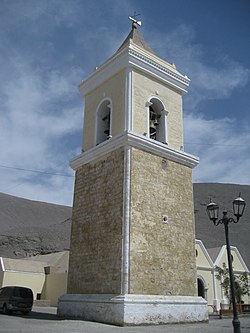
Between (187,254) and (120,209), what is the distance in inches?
131

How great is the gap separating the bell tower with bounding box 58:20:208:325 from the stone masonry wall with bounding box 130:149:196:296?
34mm

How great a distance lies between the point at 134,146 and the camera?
1325 cm

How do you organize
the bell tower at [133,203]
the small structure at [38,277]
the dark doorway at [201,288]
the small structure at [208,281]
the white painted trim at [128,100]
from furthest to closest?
1. the small structure at [38,277]
2. the dark doorway at [201,288]
3. the small structure at [208,281]
4. the white painted trim at [128,100]
5. the bell tower at [133,203]

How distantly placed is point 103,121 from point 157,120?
7.82ft

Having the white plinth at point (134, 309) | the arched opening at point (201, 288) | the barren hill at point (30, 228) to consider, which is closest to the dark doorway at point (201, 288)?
the arched opening at point (201, 288)

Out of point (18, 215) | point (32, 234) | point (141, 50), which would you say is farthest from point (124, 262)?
point (18, 215)

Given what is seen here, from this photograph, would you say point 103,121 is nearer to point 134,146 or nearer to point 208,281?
point 134,146

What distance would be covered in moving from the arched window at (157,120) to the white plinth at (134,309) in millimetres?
6289

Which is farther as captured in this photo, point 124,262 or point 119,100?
point 119,100

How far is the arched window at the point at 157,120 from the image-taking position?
1502 cm

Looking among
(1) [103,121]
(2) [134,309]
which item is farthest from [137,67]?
(2) [134,309]

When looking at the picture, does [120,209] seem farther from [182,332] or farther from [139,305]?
[182,332]

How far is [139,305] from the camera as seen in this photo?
1117 cm

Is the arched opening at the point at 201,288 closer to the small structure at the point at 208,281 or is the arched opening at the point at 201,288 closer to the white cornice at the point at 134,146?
the small structure at the point at 208,281
